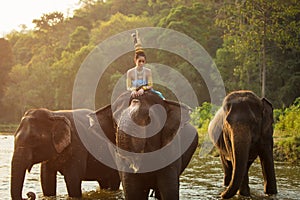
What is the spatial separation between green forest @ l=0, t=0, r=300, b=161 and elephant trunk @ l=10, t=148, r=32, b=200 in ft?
46.6

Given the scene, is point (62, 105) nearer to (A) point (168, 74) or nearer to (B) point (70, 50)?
(B) point (70, 50)

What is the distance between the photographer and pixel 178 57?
49.7m

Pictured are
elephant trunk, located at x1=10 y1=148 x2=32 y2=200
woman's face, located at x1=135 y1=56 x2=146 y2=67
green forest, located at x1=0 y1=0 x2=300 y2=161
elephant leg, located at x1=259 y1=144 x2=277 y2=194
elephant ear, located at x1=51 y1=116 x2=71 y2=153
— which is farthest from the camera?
green forest, located at x1=0 y1=0 x2=300 y2=161

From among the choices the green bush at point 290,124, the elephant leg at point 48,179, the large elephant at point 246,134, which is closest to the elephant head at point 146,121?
the large elephant at point 246,134

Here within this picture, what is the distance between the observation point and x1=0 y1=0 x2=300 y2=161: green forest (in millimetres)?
28188

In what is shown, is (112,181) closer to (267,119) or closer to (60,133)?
(60,133)

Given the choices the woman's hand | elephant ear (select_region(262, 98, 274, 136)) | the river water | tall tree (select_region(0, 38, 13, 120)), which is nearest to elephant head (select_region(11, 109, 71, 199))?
the river water

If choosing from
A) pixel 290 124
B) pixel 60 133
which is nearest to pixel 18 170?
pixel 60 133

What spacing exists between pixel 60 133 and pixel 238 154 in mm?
2941

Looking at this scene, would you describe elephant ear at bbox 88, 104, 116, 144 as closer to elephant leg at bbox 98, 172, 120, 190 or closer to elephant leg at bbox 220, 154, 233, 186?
elephant leg at bbox 98, 172, 120, 190

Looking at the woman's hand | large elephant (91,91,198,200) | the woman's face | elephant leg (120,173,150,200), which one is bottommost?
elephant leg (120,173,150,200)

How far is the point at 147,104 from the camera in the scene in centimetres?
677

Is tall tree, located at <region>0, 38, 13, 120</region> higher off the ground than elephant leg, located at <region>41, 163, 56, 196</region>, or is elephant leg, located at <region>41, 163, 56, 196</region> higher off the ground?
tall tree, located at <region>0, 38, 13, 120</region>

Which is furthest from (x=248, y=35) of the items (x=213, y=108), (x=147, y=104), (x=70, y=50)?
(x=70, y=50)
